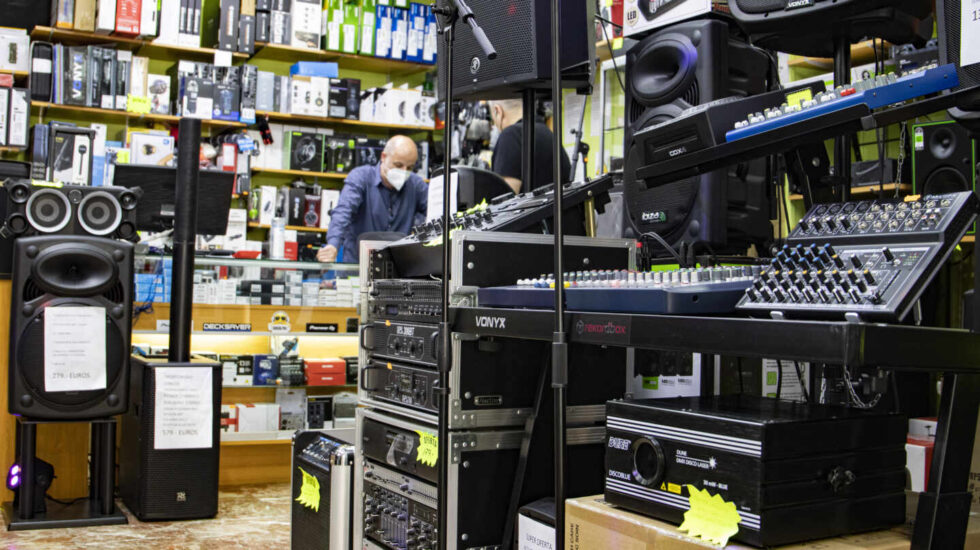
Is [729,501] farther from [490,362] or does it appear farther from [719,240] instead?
[719,240]

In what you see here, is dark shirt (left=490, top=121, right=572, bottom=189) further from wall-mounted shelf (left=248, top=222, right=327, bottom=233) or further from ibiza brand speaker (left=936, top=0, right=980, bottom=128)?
wall-mounted shelf (left=248, top=222, right=327, bottom=233)

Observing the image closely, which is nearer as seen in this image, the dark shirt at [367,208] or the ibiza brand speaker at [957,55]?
the ibiza brand speaker at [957,55]

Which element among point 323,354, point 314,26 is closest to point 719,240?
point 323,354

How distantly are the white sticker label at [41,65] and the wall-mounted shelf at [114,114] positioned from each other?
0.67ft

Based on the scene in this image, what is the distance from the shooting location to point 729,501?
1.32 meters

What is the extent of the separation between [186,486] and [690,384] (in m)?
2.10

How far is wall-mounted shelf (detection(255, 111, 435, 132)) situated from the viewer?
273 inches

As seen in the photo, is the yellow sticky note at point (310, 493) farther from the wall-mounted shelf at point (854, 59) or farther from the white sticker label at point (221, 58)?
the white sticker label at point (221, 58)

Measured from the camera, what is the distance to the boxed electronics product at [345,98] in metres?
7.07

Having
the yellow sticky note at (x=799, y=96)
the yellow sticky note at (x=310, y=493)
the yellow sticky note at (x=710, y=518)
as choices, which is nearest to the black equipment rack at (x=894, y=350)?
the yellow sticky note at (x=710, y=518)

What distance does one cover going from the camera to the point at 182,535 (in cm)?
323

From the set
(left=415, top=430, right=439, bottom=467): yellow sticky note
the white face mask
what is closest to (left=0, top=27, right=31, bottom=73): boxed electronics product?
the white face mask

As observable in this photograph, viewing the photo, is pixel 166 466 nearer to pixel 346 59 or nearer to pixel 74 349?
pixel 74 349

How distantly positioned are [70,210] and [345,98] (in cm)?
389
